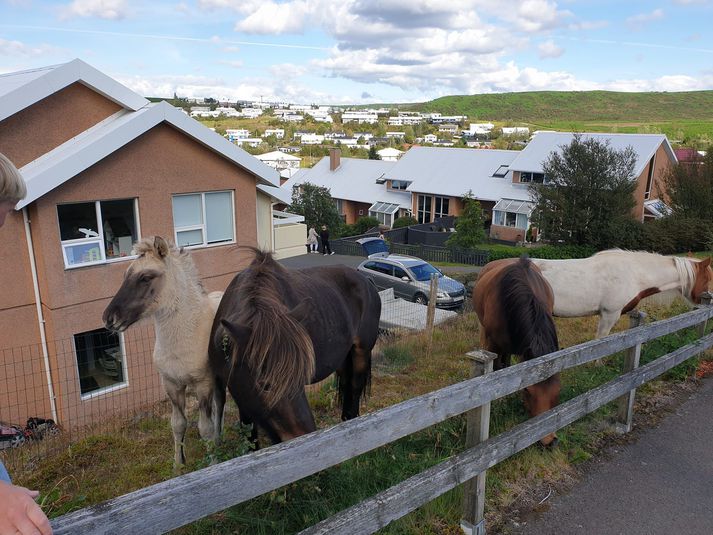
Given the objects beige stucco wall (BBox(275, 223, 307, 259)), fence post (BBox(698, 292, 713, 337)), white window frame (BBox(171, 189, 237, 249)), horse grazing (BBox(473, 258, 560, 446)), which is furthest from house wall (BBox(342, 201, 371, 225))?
horse grazing (BBox(473, 258, 560, 446))

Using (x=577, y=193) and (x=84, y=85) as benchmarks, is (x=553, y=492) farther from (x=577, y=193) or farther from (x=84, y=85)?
(x=577, y=193)

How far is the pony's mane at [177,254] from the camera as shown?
14.0 ft

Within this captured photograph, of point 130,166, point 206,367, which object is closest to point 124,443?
point 206,367

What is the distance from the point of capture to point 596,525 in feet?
11.2

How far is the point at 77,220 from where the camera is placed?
11352mm

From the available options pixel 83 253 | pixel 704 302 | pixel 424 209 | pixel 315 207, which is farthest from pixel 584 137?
pixel 83 253

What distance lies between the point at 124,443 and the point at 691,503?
4875mm

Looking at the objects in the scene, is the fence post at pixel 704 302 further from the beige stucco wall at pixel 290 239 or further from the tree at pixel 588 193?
the tree at pixel 588 193

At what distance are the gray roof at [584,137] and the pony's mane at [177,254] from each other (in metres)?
34.2

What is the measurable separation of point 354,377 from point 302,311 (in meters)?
1.78

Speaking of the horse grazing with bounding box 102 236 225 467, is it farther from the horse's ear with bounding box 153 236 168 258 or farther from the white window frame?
the white window frame

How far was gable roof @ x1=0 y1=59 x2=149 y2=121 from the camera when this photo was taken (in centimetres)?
1000

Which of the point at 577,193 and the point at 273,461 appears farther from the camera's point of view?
the point at 577,193

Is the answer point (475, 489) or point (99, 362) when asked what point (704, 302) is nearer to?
point (475, 489)
